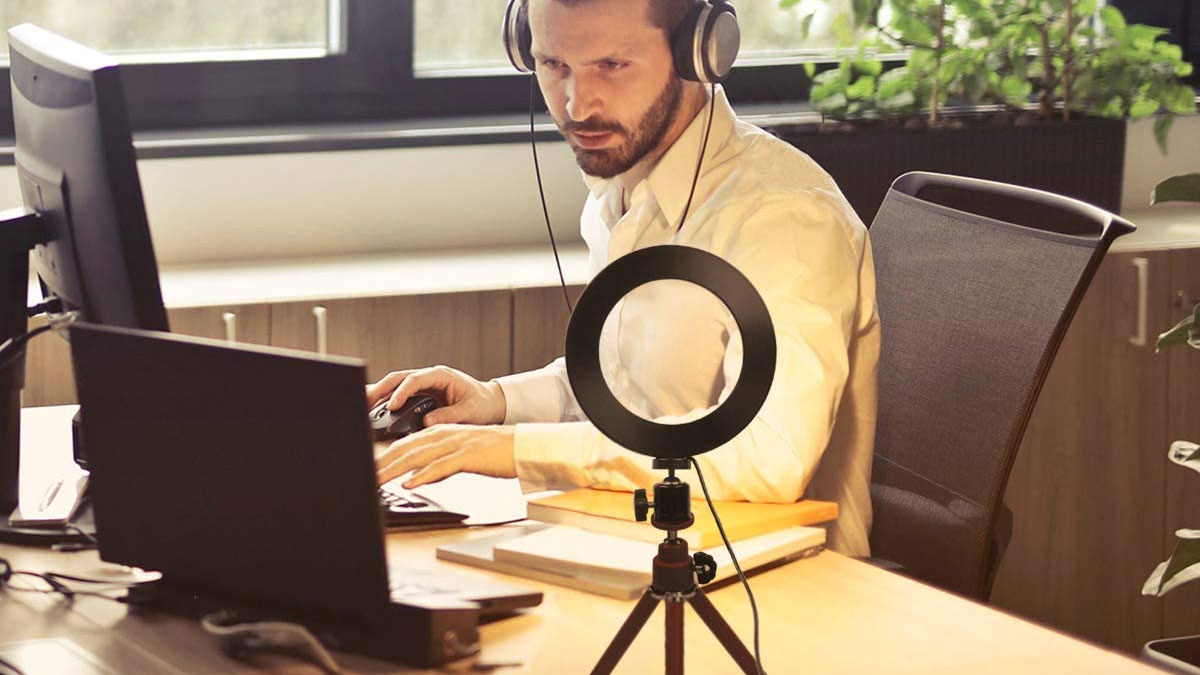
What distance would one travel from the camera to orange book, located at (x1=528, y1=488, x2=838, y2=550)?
1.51 meters

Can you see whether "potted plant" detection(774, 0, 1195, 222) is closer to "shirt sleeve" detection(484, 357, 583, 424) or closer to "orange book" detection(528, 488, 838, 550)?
"shirt sleeve" detection(484, 357, 583, 424)

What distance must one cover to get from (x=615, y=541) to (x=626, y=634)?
13.7 inches

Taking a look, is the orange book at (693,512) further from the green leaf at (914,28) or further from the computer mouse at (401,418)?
the green leaf at (914,28)

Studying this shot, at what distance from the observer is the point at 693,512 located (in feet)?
4.99

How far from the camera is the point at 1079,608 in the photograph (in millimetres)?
2982

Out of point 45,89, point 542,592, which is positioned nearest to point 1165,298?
point 542,592

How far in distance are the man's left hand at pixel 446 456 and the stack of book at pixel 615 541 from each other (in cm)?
8

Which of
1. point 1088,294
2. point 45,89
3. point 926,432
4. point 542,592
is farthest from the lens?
point 1088,294

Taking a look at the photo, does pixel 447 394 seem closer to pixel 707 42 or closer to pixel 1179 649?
pixel 707 42

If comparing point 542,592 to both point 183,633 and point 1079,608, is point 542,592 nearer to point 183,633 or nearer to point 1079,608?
point 183,633

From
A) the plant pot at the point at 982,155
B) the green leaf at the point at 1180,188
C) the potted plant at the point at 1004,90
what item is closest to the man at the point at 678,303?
the green leaf at the point at 1180,188

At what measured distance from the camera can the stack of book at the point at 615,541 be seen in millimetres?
1443

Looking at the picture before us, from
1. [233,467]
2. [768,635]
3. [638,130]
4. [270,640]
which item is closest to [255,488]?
[233,467]

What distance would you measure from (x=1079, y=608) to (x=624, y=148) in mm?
1528
